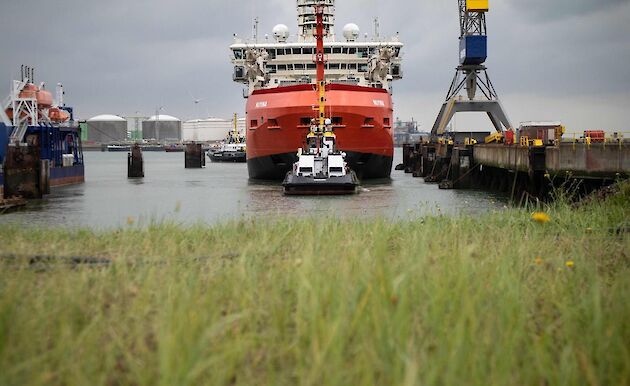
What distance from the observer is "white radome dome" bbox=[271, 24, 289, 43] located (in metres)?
57.5

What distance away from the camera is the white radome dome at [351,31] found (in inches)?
2287

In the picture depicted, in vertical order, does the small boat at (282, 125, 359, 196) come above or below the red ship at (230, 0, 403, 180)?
below

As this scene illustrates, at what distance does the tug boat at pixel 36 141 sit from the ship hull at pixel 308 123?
11.1 m

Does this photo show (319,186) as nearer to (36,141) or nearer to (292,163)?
(292,163)

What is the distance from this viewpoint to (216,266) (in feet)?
25.6

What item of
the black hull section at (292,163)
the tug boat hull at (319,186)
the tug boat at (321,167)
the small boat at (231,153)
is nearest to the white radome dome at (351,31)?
the black hull section at (292,163)

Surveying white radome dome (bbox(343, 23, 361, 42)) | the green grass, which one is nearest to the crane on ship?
white radome dome (bbox(343, 23, 361, 42))

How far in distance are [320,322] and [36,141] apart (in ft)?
102

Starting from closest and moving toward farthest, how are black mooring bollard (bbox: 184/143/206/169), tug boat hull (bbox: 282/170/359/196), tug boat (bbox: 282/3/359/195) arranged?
1. tug boat hull (bbox: 282/170/359/196)
2. tug boat (bbox: 282/3/359/195)
3. black mooring bollard (bbox: 184/143/206/169)

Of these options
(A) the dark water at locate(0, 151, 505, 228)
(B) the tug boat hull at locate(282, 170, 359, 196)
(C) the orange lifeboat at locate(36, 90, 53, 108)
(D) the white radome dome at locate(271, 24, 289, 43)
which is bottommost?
(A) the dark water at locate(0, 151, 505, 228)

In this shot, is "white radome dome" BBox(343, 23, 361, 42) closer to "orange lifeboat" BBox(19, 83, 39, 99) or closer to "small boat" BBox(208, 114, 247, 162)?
"orange lifeboat" BBox(19, 83, 39, 99)

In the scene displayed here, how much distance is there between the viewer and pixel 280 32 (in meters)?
57.5

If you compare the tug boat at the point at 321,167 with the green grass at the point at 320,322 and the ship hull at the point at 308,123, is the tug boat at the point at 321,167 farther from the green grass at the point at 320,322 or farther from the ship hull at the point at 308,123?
the green grass at the point at 320,322

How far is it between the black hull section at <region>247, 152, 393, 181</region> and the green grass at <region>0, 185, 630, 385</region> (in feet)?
108
